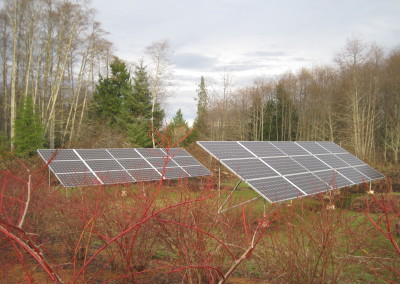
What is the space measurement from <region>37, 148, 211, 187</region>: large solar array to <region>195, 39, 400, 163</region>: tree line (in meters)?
14.7

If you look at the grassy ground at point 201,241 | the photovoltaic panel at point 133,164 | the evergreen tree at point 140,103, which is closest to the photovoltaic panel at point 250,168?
the grassy ground at point 201,241

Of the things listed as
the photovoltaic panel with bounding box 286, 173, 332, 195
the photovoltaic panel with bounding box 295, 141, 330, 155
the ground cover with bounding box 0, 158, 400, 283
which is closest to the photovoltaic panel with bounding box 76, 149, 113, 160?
the ground cover with bounding box 0, 158, 400, 283

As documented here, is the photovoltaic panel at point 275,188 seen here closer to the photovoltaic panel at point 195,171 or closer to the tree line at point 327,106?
the photovoltaic panel at point 195,171

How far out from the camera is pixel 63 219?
5.91 meters

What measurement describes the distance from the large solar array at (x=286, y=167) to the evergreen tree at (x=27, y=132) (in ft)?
46.1

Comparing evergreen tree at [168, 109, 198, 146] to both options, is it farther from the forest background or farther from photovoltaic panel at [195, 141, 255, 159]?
photovoltaic panel at [195, 141, 255, 159]

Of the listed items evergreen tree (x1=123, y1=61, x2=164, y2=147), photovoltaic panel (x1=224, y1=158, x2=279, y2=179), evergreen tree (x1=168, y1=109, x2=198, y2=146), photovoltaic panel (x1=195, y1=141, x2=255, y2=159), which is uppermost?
evergreen tree (x1=123, y1=61, x2=164, y2=147)

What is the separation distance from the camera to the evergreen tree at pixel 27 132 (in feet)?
67.5

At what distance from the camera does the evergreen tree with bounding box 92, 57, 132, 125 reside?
3422 centimetres

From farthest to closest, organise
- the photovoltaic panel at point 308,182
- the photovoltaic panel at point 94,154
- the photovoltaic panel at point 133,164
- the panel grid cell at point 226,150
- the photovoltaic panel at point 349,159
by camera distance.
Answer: the photovoltaic panel at point 349,159 < the photovoltaic panel at point 94,154 < the photovoltaic panel at point 133,164 < the panel grid cell at point 226,150 < the photovoltaic panel at point 308,182

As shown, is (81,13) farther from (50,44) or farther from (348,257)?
(348,257)

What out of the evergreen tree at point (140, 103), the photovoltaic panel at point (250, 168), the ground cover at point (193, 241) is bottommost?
the ground cover at point (193, 241)

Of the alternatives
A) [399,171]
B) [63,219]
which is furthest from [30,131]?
[399,171]

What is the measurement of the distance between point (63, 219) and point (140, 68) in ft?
91.9
